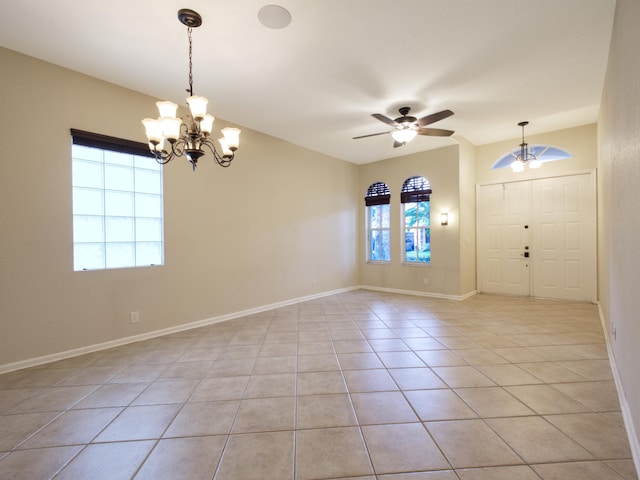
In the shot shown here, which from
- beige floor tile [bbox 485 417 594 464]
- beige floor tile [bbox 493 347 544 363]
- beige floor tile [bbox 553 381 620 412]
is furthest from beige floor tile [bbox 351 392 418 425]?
beige floor tile [bbox 493 347 544 363]

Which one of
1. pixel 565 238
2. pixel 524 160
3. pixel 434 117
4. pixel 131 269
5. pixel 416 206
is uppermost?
pixel 434 117

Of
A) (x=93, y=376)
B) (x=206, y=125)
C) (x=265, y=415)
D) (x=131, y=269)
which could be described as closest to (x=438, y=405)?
(x=265, y=415)

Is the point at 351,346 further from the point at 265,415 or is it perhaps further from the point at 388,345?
the point at 265,415

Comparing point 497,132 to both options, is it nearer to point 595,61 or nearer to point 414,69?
point 595,61

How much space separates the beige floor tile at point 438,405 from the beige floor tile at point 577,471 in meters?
0.49

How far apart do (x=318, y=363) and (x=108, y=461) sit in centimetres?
175

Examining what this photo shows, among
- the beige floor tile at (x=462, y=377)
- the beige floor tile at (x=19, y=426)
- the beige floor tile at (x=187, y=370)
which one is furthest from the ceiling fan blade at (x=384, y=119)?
the beige floor tile at (x=19, y=426)

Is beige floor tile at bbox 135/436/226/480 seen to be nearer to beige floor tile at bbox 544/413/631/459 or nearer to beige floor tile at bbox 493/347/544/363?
beige floor tile at bbox 544/413/631/459

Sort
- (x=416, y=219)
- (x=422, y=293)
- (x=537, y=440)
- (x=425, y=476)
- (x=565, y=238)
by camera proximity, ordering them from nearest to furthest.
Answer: (x=425, y=476), (x=537, y=440), (x=565, y=238), (x=422, y=293), (x=416, y=219)

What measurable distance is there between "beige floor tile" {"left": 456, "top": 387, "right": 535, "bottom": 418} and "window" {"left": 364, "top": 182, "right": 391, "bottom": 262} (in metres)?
4.69

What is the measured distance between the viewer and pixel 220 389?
250cm

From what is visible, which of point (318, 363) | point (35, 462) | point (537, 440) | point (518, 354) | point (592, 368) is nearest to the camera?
point (35, 462)

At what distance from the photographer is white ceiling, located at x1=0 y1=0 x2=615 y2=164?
241 cm

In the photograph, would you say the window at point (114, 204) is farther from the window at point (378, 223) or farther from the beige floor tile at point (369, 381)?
the window at point (378, 223)
